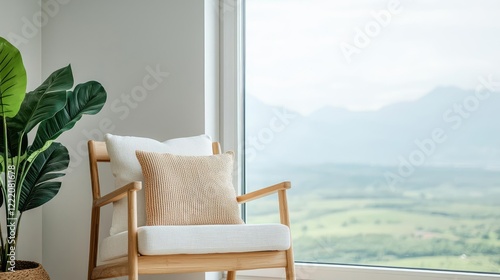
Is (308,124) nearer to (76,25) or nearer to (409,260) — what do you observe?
(409,260)

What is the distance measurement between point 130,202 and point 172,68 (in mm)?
1258

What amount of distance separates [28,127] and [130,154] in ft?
1.49

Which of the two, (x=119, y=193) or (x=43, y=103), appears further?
(x=43, y=103)

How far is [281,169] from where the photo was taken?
3658 mm

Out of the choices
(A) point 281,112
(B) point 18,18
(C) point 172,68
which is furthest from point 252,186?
(B) point 18,18

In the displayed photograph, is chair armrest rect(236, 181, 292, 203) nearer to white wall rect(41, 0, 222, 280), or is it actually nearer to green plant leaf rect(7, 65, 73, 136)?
white wall rect(41, 0, 222, 280)

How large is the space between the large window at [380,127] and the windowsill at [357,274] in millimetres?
65

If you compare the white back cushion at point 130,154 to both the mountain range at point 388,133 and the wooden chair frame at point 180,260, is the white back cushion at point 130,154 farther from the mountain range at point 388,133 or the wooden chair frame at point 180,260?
the mountain range at point 388,133

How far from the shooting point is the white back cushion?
2.97 m

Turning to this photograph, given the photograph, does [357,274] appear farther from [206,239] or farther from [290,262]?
[206,239]

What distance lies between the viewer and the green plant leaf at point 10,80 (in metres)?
2.70

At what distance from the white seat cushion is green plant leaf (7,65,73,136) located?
0.60m

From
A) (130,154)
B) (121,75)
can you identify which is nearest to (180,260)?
(130,154)

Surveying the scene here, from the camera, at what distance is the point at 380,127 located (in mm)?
3465
